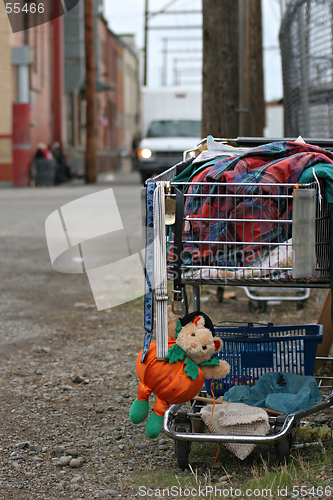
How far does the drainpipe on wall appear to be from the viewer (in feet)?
70.6

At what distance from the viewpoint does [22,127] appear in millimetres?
22047

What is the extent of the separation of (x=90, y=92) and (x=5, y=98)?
9.51ft

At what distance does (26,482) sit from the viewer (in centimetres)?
281

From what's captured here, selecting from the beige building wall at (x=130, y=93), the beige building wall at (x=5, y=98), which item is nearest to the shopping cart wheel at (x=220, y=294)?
the beige building wall at (x=5, y=98)

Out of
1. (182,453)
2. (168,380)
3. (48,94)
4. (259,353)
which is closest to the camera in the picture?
(168,380)

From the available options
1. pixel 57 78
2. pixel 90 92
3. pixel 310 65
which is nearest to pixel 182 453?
pixel 310 65

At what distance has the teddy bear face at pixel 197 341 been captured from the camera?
9.02ft

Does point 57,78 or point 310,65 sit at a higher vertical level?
point 57,78

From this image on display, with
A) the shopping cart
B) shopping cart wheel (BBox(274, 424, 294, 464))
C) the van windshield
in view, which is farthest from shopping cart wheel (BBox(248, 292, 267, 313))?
the van windshield

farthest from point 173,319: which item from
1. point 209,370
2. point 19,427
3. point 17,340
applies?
point 17,340

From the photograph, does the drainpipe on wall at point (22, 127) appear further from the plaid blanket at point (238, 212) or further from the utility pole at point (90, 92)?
the plaid blanket at point (238, 212)

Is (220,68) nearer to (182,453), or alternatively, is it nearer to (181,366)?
(181,366)

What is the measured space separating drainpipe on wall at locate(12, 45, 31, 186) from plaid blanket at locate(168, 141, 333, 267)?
787 inches

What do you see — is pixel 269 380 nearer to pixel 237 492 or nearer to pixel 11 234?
pixel 237 492
